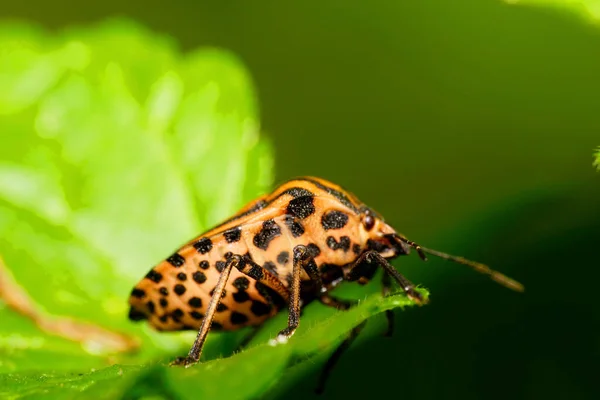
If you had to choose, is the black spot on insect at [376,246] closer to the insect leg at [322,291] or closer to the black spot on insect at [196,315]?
the insect leg at [322,291]

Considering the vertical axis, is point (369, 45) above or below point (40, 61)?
above

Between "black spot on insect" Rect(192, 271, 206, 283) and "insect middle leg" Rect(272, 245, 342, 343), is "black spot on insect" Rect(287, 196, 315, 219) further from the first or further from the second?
"black spot on insect" Rect(192, 271, 206, 283)

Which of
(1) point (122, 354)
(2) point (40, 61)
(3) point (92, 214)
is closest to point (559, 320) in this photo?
(1) point (122, 354)

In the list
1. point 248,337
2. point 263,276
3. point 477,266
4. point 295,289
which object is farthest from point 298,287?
point 477,266

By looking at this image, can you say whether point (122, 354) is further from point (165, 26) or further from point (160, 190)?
point (165, 26)

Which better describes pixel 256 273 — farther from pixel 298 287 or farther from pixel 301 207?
Result: pixel 301 207

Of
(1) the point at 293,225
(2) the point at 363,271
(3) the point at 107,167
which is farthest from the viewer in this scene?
(3) the point at 107,167
